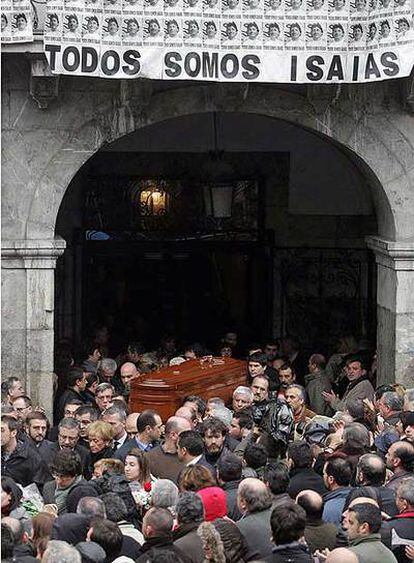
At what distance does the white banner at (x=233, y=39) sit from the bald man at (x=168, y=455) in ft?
14.4

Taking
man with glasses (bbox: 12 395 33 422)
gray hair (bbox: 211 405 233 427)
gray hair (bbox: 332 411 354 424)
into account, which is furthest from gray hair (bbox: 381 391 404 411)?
man with glasses (bbox: 12 395 33 422)

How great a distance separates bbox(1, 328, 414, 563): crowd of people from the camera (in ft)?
31.8

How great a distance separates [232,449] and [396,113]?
17.1 feet

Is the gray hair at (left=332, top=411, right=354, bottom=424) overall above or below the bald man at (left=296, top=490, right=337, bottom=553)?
above

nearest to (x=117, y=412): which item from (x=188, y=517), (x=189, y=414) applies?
(x=189, y=414)

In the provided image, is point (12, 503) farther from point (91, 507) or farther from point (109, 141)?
point (109, 141)

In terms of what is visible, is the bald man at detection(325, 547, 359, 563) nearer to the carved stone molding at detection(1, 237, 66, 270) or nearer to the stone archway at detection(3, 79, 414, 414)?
the stone archway at detection(3, 79, 414, 414)

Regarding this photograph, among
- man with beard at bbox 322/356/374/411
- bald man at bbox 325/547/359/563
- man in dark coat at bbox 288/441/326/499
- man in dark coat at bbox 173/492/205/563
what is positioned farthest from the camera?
man with beard at bbox 322/356/374/411

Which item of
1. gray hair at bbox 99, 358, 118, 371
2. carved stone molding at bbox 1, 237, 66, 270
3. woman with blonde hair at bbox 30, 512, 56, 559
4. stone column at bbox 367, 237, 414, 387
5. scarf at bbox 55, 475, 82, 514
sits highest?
carved stone molding at bbox 1, 237, 66, 270

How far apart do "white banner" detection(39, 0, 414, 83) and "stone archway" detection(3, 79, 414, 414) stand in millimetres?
613

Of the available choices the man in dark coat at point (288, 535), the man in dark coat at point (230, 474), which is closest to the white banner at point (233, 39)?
the man in dark coat at point (230, 474)

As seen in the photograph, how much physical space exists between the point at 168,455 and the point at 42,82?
4993 millimetres

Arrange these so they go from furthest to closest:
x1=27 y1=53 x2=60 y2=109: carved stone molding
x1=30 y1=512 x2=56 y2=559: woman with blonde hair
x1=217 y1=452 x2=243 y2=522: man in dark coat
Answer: x1=27 y1=53 x2=60 y2=109: carved stone molding
x1=217 y1=452 x2=243 y2=522: man in dark coat
x1=30 y1=512 x2=56 y2=559: woman with blonde hair

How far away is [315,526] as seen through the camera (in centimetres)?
1045
